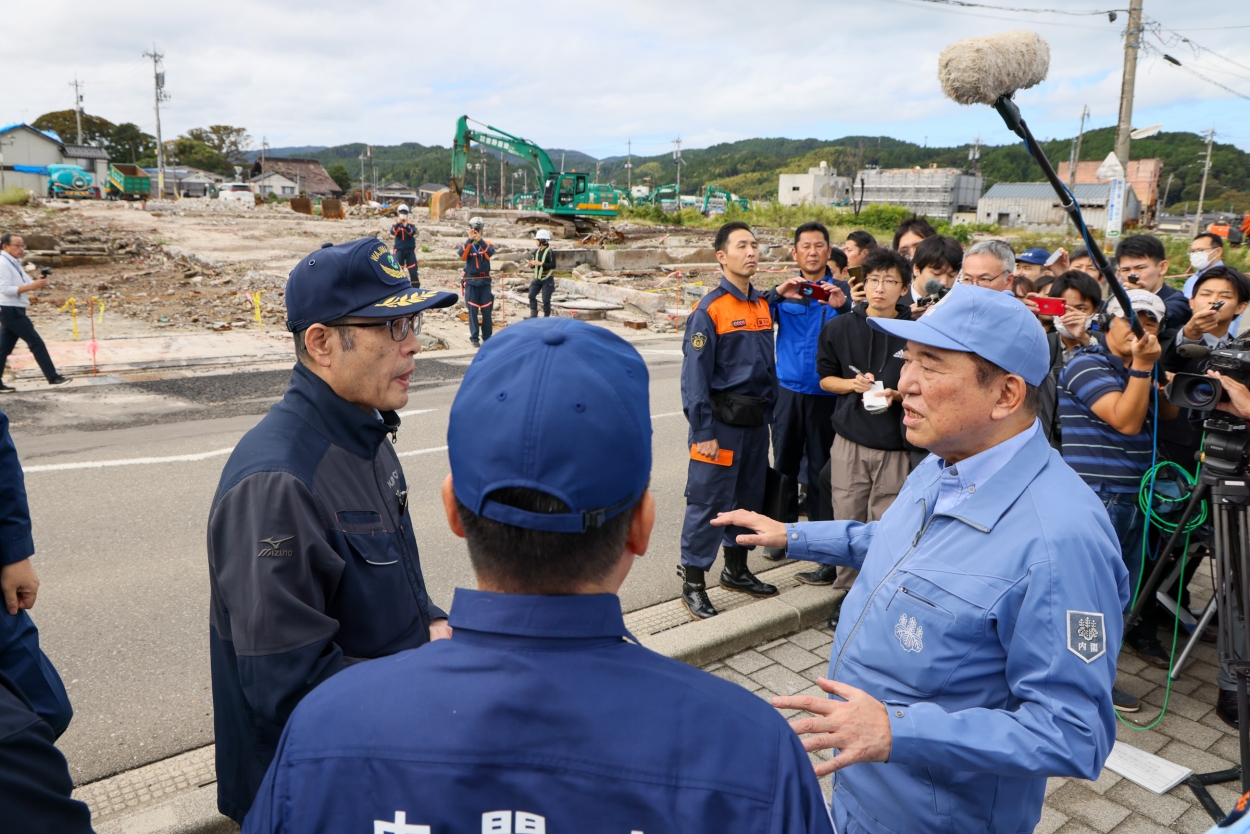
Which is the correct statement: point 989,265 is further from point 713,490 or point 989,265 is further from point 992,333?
point 992,333

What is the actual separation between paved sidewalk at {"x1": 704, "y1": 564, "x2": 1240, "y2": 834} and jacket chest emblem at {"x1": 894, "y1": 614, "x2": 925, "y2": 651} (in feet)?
5.56

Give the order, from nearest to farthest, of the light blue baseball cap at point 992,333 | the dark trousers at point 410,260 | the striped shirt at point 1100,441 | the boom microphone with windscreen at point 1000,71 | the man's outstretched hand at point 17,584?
the light blue baseball cap at point 992,333, the man's outstretched hand at point 17,584, the boom microphone with windscreen at point 1000,71, the striped shirt at point 1100,441, the dark trousers at point 410,260

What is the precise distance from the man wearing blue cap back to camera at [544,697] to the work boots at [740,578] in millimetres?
4089

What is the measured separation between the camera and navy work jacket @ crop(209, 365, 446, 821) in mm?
1830

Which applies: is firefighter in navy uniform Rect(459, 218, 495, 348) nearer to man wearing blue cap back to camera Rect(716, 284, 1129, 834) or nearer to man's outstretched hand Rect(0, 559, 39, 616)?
man's outstretched hand Rect(0, 559, 39, 616)

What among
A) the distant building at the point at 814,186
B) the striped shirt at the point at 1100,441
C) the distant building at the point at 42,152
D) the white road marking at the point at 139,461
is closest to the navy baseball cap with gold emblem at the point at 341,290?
the striped shirt at the point at 1100,441

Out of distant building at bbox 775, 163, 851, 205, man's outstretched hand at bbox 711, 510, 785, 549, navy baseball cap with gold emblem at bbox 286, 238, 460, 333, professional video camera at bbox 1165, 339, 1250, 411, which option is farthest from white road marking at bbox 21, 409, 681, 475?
distant building at bbox 775, 163, 851, 205

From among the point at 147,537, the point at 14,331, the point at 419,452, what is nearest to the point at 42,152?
the point at 14,331

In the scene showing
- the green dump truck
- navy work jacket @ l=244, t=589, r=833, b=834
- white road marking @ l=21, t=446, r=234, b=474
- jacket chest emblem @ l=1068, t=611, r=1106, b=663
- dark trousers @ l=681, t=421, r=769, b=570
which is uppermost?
the green dump truck

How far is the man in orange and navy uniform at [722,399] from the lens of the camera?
4711 millimetres

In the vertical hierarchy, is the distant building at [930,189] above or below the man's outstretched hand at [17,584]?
above

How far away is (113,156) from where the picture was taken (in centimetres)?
9694

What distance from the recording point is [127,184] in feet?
189

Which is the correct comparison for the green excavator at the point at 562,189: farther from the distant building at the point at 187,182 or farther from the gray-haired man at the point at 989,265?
the distant building at the point at 187,182
